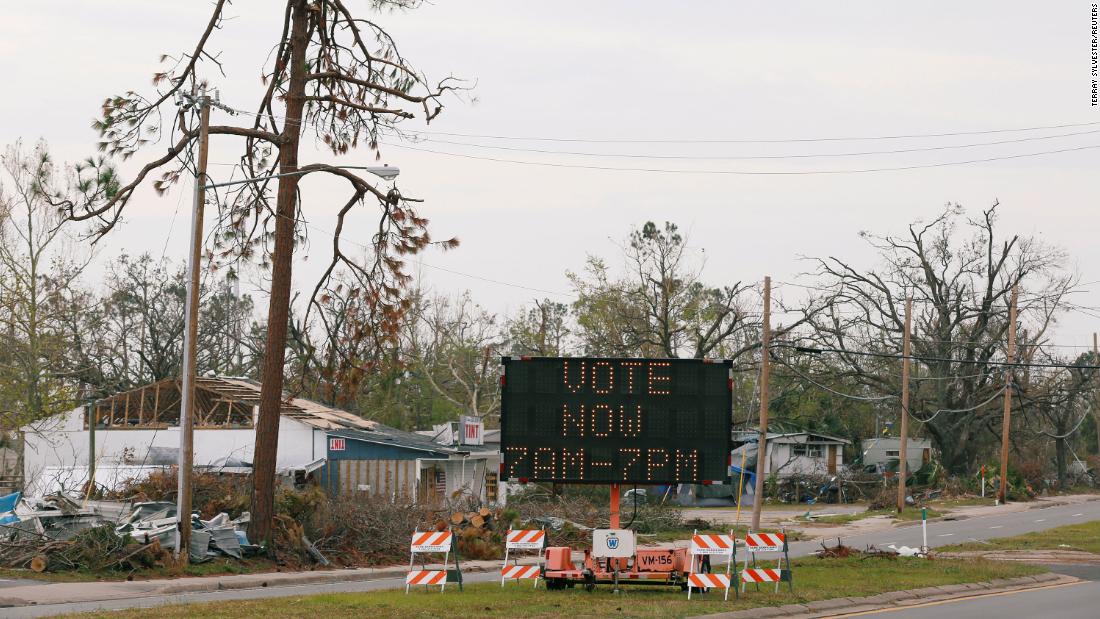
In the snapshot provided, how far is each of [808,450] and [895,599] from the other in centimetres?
4556

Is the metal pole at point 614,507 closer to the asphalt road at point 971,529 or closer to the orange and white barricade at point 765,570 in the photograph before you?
the orange and white barricade at point 765,570

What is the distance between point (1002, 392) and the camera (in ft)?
204

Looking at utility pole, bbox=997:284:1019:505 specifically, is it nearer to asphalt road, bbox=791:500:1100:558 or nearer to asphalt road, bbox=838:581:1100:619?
asphalt road, bbox=791:500:1100:558

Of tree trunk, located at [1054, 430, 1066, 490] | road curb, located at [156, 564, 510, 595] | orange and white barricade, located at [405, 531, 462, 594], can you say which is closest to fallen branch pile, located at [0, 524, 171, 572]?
road curb, located at [156, 564, 510, 595]

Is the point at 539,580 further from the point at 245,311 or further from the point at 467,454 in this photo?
the point at 245,311

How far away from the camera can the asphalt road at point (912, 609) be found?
18500 millimetres

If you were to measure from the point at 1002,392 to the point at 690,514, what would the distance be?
61.7 ft

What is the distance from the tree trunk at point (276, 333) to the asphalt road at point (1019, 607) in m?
13.4

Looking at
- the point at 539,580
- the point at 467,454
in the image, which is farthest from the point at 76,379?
the point at 539,580

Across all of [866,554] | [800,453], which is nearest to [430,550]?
[866,554]

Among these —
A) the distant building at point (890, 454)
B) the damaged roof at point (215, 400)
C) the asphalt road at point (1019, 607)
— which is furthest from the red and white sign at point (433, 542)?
the distant building at point (890, 454)

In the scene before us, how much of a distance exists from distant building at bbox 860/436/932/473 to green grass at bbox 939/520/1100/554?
84.8 ft

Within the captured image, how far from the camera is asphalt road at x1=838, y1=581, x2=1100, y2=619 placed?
18.6 meters

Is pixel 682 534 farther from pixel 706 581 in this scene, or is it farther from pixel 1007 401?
pixel 706 581
